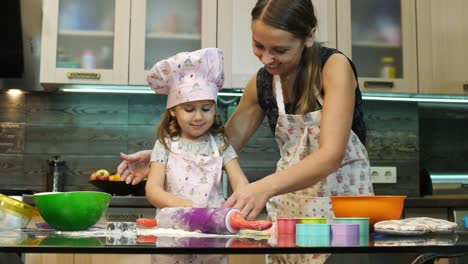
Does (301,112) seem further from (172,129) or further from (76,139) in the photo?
(76,139)

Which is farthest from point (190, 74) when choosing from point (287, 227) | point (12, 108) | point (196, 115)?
point (12, 108)

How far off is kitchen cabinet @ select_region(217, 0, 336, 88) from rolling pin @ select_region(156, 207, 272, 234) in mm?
1817

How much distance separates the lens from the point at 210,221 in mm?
1074

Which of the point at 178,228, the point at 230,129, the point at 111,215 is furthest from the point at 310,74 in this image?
the point at 111,215

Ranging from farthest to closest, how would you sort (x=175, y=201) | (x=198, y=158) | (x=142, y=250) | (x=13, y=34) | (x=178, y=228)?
(x=13, y=34), (x=198, y=158), (x=175, y=201), (x=178, y=228), (x=142, y=250)

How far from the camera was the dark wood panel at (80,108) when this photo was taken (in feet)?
10.4

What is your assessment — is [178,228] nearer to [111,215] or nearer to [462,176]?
[111,215]

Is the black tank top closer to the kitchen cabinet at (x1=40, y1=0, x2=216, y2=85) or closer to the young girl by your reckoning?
the young girl

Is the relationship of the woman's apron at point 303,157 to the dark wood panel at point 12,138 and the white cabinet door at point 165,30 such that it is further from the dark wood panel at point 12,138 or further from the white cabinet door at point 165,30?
the dark wood panel at point 12,138

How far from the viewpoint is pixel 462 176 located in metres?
3.44

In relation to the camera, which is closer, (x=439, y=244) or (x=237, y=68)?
(x=439, y=244)

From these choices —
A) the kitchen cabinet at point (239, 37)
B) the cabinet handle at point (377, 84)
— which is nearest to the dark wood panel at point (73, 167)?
the kitchen cabinet at point (239, 37)

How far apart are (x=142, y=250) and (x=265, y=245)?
0.15 m

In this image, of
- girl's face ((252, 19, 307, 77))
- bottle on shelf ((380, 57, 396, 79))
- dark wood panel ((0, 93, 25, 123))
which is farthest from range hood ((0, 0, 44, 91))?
girl's face ((252, 19, 307, 77))
